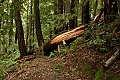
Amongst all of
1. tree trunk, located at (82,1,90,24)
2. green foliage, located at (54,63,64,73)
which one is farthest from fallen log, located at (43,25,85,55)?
green foliage, located at (54,63,64,73)

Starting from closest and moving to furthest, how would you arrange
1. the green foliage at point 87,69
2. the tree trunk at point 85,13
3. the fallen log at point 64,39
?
the green foliage at point 87,69
the tree trunk at point 85,13
the fallen log at point 64,39

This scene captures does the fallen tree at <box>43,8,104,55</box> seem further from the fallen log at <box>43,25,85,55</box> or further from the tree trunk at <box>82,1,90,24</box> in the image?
the tree trunk at <box>82,1,90,24</box>

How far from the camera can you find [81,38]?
10938 millimetres

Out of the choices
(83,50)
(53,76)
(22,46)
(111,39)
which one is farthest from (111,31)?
(22,46)

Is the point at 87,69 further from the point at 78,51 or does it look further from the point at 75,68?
the point at 78,51

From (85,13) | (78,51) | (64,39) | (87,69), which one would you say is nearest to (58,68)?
(78,51)

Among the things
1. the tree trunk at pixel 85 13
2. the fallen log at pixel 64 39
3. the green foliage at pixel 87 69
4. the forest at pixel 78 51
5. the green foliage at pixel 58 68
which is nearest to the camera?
the forest at pixel 78 51

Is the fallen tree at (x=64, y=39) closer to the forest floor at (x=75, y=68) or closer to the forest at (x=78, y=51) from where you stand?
the forest at (x=78, y=51)

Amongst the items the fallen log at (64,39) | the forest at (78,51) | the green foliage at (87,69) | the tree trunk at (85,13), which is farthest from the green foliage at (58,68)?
the tree trunk at (85,13)

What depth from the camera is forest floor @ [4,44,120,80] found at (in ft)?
23.4

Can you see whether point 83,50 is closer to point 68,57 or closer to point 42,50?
point 68,57

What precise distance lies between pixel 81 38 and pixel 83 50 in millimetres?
1399

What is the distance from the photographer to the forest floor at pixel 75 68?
7.14m

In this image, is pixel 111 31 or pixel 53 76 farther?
pixel 111 31
